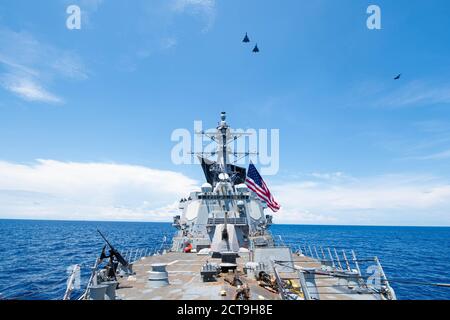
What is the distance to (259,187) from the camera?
27.5 m

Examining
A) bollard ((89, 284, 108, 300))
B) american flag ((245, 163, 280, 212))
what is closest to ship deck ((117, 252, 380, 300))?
bollard ((89, 284, 108, 300))

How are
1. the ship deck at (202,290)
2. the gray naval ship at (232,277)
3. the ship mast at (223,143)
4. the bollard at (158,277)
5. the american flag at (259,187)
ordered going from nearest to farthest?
the gray naval ship at (232,277) < the ship deck at (202,290) < the bollard at (158,277) < the american flag at (259,187) < the ship mast at (223,143)

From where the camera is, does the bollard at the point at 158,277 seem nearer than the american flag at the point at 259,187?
Yes

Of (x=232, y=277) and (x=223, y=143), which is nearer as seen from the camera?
(x=232, y=277)

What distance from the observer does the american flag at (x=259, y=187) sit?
26.7m

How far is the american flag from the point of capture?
26.7 m

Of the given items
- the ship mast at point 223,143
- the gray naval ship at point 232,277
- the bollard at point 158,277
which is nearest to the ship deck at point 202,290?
the gray naval ship at point 232,277

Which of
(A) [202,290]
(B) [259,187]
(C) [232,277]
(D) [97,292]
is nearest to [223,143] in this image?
(B) [259,187]

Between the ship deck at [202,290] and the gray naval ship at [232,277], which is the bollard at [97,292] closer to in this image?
the gray naval ship at [232,277]

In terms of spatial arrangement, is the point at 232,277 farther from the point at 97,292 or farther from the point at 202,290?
the point at 97,292

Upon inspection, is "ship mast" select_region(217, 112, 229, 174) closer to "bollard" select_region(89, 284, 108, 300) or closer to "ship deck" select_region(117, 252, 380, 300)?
"ship deck" select_region(117, 252, 380, 300)
